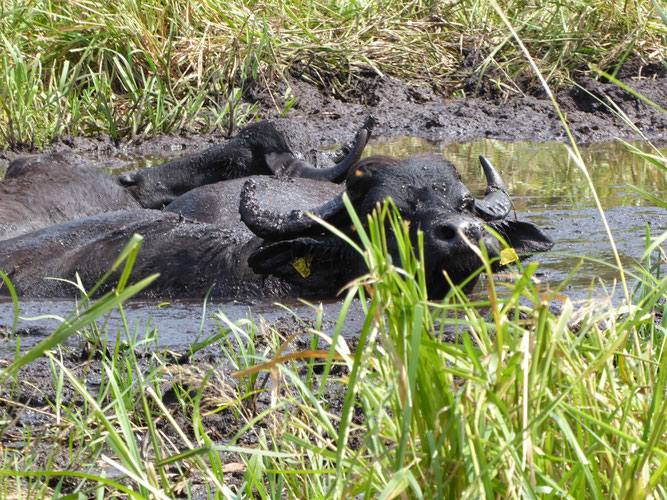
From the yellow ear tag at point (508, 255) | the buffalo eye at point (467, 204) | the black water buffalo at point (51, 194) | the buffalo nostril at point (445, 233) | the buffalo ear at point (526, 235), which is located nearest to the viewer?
the yellow ear tag at point (508, 255)

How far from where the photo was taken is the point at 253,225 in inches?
229

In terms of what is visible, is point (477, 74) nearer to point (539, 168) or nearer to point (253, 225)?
point (539, 168)

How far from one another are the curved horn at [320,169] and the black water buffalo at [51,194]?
1.22m

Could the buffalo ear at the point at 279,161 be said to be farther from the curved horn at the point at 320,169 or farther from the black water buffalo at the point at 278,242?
the black water buffalo at the point at 278,242

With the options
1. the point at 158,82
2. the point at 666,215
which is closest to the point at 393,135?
the point at 158,82

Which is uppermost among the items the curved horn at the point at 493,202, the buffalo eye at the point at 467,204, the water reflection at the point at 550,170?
the buffalo eye at the point at 467,204

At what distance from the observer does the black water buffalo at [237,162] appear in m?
8.11

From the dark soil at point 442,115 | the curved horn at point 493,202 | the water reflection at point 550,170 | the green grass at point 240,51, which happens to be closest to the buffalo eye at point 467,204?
the curved horn at point 493,202

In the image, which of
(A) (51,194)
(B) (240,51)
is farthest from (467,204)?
(B) (240,51)

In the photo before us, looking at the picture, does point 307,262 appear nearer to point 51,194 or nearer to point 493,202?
point 493,202

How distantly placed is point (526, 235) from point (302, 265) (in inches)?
55.4

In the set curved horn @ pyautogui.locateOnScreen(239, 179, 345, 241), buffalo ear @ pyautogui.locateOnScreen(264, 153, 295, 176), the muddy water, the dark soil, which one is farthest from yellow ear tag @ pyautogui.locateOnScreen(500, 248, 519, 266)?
the dark soil

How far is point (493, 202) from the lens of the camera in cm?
580

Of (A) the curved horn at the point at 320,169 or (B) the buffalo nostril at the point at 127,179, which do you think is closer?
(A) the curved horn at the point at 320,169
